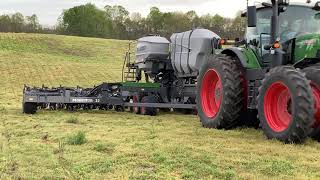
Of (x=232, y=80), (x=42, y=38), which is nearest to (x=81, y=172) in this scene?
(x=232, y=80)

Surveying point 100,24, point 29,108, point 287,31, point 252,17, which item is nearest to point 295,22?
point 287,31

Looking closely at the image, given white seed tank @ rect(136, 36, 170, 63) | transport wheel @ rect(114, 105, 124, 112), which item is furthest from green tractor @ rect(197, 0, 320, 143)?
transport wheel @ rect(114, 105, 124, 112)

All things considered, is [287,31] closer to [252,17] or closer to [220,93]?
[252,17]

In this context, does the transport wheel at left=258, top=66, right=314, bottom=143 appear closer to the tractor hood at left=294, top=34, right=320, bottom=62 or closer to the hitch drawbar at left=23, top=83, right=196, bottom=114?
the tractor hood at left=294, top=34, right=320, bottom=62

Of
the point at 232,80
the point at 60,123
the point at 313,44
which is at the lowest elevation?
the point at 60,123

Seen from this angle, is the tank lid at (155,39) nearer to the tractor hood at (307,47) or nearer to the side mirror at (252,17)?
the side mirror at (252,17)

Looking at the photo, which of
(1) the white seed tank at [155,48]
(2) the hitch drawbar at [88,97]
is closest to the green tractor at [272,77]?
(2) the hitch drawbar at [88,97]

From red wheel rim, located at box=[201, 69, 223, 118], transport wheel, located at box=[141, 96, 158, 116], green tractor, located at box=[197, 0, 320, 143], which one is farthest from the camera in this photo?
transport wheel, located at box=[141, 96, 158, 116]

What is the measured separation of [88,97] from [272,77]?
6.84 m

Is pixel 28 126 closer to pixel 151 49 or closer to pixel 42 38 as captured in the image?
pixel 151 49

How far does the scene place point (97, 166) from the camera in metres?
5.75

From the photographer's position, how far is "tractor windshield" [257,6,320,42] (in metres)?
8.93

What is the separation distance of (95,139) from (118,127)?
203 cm

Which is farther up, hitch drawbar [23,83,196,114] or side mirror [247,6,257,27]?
side mirror [247,6,257,27]
